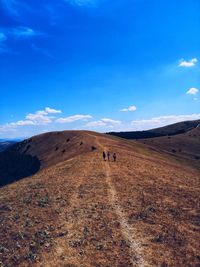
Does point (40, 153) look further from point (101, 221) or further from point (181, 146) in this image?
point (101, 221)

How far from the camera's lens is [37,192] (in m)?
35.3

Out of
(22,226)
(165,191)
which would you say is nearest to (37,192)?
(22,226)

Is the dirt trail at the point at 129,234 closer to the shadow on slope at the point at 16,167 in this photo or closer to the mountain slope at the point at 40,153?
the mountain slope at the point at 40,153

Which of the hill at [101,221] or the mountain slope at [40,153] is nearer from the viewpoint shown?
the hill at [101,221]

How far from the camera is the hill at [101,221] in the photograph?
19.8 metres

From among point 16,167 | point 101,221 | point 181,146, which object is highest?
point 181,146

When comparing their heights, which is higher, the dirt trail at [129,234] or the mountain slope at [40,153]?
the mountain slope at [40,153]

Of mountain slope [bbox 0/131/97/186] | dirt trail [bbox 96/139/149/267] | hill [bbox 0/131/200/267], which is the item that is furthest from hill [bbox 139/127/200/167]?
dirt trail [bbox 96/139/149/267]

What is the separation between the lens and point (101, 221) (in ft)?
82.7

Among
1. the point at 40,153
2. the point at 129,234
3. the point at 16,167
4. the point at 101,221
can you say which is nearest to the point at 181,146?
the point at 40,153

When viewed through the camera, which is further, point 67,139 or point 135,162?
point 67,139

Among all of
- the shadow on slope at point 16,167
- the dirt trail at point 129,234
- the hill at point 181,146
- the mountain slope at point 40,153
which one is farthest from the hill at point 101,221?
the hill at point 181,146

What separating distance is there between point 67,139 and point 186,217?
2442 inches

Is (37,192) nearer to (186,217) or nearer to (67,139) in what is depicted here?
(186,217)
